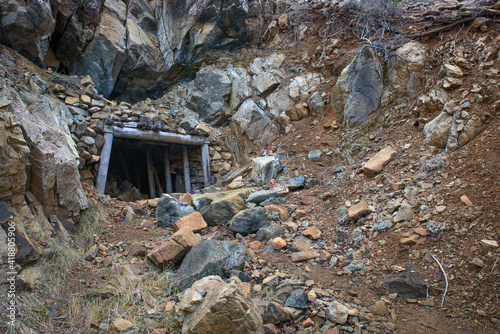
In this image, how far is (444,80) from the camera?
4.29 metres

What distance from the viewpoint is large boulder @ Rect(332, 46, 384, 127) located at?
5.53 metres

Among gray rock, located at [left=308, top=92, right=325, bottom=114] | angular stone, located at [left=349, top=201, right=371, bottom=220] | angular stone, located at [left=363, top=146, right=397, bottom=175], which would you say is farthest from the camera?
gray rock, located at [left=308, top=92, right=325, bottom=114]

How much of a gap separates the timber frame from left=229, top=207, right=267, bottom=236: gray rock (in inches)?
134

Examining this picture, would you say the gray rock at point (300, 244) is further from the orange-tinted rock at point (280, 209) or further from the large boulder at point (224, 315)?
the large boulder at point (224, 315)

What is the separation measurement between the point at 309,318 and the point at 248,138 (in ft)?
19.2

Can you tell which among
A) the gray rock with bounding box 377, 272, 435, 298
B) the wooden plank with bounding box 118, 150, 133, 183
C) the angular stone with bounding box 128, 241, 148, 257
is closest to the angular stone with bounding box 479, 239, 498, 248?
the gray rock with bounding box 377, 272, 435, 298

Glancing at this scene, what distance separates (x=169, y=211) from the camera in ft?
15.8

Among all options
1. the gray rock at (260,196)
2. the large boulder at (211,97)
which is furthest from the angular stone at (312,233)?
the large boulder at (211,97)

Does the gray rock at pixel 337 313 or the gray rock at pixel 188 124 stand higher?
the gray rock at pixel 188 124

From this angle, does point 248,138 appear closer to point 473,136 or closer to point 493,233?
point 473,136

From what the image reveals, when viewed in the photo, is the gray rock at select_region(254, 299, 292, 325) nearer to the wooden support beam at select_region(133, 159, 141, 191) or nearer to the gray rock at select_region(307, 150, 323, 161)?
the gray rock at select_region(307, 150, 323, 161)

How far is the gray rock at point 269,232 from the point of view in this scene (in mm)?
3789

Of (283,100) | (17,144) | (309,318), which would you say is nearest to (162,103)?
(283,100)

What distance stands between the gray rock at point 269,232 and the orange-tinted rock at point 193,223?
93 cm
